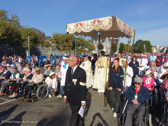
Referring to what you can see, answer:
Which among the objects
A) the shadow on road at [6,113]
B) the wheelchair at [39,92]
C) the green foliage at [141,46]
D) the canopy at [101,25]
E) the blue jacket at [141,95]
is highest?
the green foliage at [141,46]

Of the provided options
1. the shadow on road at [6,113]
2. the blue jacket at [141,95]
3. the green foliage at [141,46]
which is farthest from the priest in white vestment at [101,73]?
the green foliage at [141,46]

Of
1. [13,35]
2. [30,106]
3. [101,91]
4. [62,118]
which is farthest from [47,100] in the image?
[13,35]

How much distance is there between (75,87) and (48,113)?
2.07m

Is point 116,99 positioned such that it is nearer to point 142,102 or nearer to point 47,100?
point 142,102

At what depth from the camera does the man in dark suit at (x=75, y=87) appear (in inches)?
105

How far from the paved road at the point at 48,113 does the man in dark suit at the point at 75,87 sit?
95 centimetres

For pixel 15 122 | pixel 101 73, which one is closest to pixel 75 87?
pixel 15 122

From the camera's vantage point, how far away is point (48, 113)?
13.5 feet

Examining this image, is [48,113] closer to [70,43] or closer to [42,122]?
[42,122]

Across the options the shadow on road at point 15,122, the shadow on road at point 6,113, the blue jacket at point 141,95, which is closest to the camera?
the blue jacket at point 141,95

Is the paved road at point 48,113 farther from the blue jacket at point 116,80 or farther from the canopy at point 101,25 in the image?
the canopy at point 101,25

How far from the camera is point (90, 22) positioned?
16.7ft

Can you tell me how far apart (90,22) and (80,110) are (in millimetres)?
3646

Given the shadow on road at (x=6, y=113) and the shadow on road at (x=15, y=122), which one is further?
the shadow on road at (x=6, y=113)
